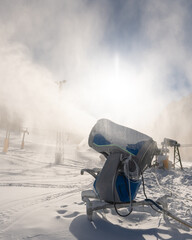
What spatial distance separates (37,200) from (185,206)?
9.42 feet

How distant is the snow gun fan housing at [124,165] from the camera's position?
2037mm

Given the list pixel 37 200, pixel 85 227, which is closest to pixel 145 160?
pixel 85 227

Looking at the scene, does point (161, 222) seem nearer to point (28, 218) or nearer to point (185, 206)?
point (185, 206)

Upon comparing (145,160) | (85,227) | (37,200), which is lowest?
(37,200)

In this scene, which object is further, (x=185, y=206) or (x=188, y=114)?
(x=188, y=114)

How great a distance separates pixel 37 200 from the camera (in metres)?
3.21

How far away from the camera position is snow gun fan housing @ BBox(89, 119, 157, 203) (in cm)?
204

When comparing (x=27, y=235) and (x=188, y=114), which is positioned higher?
(x=188, y=114)

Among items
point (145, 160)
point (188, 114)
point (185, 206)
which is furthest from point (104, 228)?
point (188, 114)

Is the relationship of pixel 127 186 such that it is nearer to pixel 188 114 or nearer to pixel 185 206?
pixel 185 206

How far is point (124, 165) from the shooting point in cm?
201

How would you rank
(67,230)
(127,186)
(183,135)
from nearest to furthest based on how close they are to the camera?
(67,230) < (127,186) < (183,135)

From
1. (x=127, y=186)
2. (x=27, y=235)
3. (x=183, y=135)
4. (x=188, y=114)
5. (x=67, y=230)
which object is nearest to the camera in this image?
(x=27, y=235)

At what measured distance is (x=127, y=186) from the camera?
2105mm
